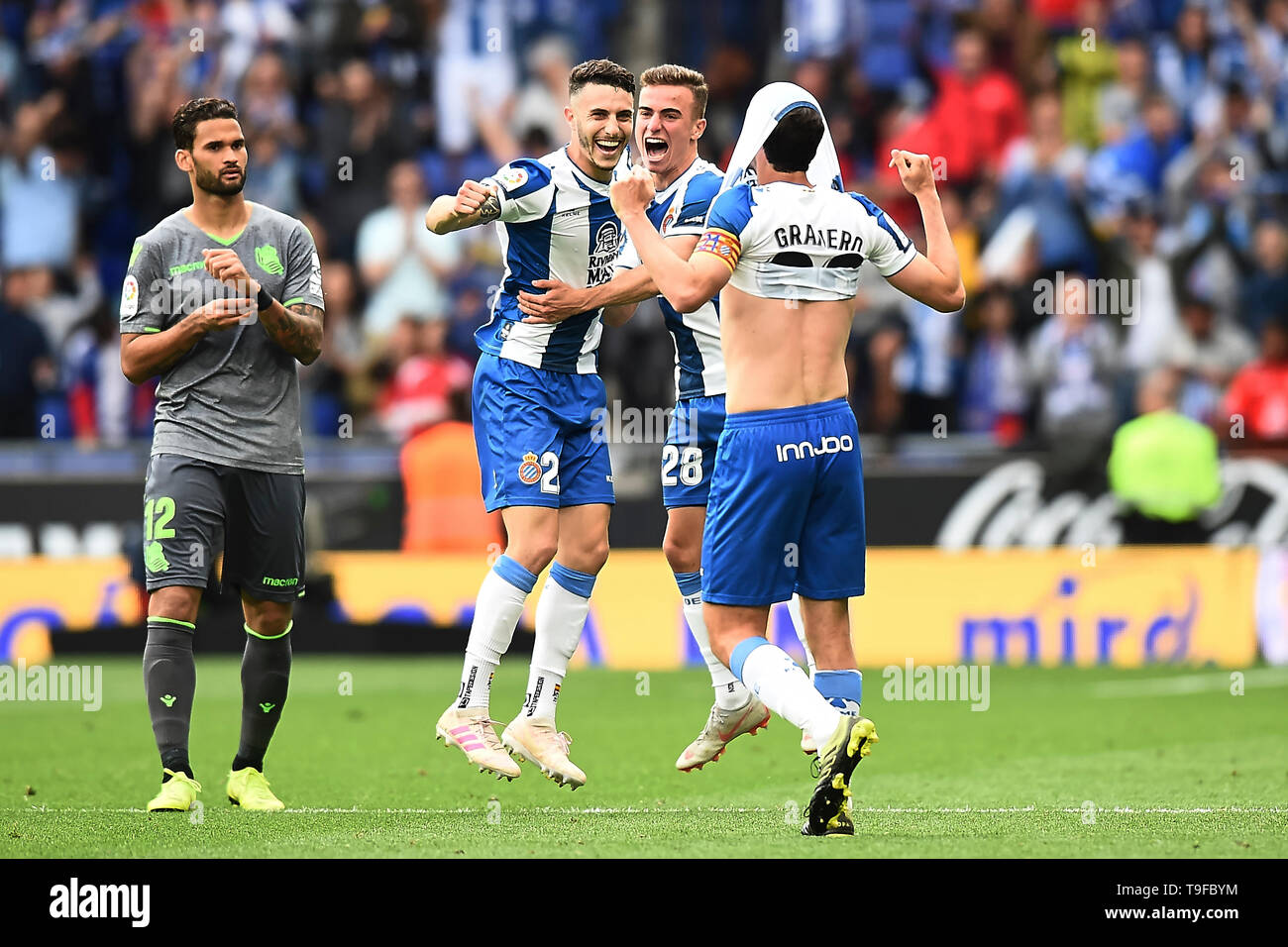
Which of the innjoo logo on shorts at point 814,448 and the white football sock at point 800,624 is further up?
the innjoo logo on shorts at point 814,448

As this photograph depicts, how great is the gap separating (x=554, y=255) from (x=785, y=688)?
2449 mm

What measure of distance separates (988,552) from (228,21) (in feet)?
31.7

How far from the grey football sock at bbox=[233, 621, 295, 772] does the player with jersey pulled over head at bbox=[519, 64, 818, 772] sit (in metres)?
1.83

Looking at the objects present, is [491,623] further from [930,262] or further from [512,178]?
[930,262]

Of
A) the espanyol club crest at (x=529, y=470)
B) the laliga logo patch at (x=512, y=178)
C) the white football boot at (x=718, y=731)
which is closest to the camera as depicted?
the laliga logo patch at (x=512, y=178)

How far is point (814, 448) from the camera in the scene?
686 centimetres

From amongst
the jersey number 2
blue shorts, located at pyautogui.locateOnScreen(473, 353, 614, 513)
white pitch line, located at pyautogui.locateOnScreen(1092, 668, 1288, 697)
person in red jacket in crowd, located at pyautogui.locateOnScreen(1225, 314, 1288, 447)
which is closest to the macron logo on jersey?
blue shorts, located at pyautogui.locateOnScreen(473, 353, 614, 513)

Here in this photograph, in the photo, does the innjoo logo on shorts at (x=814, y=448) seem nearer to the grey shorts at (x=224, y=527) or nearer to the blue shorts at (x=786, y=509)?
the blue shorts at (x=786, y=509)

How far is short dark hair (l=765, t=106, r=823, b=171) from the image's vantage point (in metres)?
6.93

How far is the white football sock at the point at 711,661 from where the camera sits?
27.9 feet

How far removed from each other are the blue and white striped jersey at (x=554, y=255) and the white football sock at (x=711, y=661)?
1.33m

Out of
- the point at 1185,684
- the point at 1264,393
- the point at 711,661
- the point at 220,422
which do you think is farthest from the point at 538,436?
the point at 1264,393

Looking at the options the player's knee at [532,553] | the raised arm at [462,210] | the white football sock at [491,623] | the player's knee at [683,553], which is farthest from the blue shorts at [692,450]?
the raised arm at [462,210]

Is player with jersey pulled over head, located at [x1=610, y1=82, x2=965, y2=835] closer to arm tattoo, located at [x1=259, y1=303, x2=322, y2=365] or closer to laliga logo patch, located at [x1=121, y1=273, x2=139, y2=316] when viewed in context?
arm tattoo, located at [x1=259, y1=303, x2=322, y2=365]
